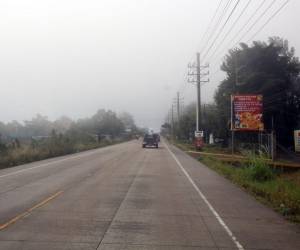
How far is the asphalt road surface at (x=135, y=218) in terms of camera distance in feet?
34.1

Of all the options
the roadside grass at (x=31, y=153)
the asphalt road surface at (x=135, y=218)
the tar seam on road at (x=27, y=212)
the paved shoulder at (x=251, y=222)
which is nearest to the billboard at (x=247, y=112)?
the roadside grass at (x=31, y=153)

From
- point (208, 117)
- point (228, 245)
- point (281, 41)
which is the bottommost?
point (228, 245)

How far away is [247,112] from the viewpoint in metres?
50.0

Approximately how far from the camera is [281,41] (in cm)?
7881

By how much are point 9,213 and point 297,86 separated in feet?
214

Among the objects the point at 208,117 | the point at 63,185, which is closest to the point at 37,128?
the point at 208,117

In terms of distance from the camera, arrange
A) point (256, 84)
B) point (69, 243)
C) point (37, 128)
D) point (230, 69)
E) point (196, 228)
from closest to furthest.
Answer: point (69, 243), point (196, 228), point (256, 84), point (230, 69), point (37, 128)

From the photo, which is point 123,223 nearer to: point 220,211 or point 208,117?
point 220,211

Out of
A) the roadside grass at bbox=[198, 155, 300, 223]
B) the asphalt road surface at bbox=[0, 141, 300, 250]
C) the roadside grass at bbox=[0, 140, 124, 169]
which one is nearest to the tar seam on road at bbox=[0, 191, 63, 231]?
the asphalt road surface at bbox=[0, 141, 300, 250]

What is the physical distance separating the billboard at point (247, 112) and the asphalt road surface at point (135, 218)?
28.0 metres

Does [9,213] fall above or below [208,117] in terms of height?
below

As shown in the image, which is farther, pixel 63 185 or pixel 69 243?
pixel 63 185

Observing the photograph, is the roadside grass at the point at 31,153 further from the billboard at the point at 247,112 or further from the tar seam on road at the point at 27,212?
the tar seam on road at the point at 27,212

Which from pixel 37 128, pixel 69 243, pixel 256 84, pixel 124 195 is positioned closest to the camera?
pixel 69 243
